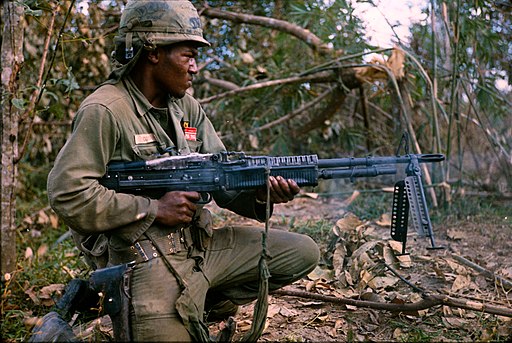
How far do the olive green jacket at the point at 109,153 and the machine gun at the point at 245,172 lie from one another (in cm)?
9

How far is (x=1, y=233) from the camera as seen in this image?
3.95 metres

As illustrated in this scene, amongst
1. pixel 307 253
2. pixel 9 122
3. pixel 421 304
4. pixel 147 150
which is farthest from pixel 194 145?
pixel 9 122

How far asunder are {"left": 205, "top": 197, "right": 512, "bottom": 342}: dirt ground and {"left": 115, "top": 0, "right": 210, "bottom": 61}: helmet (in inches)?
63.8

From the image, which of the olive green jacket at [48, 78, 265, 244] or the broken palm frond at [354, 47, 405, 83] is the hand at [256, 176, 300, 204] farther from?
the broken palm frond at [354, 47, 405, 83]

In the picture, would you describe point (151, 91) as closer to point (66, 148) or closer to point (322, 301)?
point (66, 148)

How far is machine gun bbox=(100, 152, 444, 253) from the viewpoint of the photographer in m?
2.67

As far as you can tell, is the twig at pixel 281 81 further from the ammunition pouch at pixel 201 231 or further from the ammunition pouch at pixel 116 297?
the ammunition pouch at pixel 116 297

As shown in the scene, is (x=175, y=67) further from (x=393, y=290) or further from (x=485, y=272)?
(x=485, y=272)

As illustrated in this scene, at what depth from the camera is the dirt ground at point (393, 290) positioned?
296cm

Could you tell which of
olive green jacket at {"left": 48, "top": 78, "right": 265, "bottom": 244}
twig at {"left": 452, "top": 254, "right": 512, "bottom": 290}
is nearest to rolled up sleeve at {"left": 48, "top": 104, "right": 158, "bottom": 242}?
olive green jacket at {"left": 48, "top": 78, "right": 265, "bottom": 244}

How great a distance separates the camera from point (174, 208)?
8.69 ft

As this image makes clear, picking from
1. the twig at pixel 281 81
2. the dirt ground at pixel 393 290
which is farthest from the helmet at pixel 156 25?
the twig at pixel 281 81

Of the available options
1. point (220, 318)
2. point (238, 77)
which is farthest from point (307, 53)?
point (220, 318)

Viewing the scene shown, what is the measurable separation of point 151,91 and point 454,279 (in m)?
2.28
